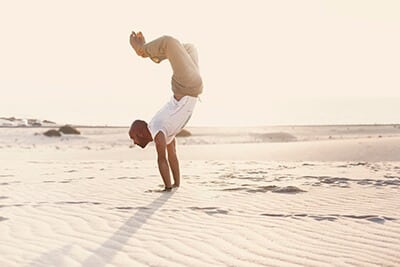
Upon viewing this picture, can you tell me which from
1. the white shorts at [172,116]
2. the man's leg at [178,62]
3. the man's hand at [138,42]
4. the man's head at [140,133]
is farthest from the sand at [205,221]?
the man's hand at [138,42]

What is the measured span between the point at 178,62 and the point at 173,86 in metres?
0.32

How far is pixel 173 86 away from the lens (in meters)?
7.08

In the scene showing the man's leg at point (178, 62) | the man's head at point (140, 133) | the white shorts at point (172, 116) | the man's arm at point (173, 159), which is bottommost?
the man's arm at point (173, 159)

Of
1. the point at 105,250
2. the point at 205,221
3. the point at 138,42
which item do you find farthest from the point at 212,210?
the point at 138,42

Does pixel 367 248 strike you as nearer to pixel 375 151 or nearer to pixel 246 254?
pixel 246 254

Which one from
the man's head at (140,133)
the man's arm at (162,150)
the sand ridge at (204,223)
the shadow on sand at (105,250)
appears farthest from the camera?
the man's head at (140,133)

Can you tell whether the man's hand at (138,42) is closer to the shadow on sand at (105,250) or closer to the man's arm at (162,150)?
the man's arm at (162,150)

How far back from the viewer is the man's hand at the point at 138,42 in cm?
697

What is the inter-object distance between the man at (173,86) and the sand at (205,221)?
73 cm

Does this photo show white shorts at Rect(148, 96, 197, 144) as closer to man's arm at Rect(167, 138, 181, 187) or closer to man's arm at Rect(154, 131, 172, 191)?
man's arm at Rect(154, 131, 172, 191)

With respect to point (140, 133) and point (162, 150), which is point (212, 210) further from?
point (140, 133)

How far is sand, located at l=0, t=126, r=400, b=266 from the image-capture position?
3.88 meters

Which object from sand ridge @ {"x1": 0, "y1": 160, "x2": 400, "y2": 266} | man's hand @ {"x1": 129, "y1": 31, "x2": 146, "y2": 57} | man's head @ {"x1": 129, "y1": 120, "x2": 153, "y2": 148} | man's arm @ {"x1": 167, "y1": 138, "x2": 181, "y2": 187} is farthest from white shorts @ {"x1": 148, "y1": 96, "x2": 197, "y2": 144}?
sand ridge @ {"x1": 0, "y1": 160, "x2": 400, "y2": 266}

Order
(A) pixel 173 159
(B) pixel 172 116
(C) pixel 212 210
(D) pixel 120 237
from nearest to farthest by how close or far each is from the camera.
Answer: (D) pixel 120 237 → (C) pixel 212 210 → (B) pixel 172 116 → (A) pixel 173 159
